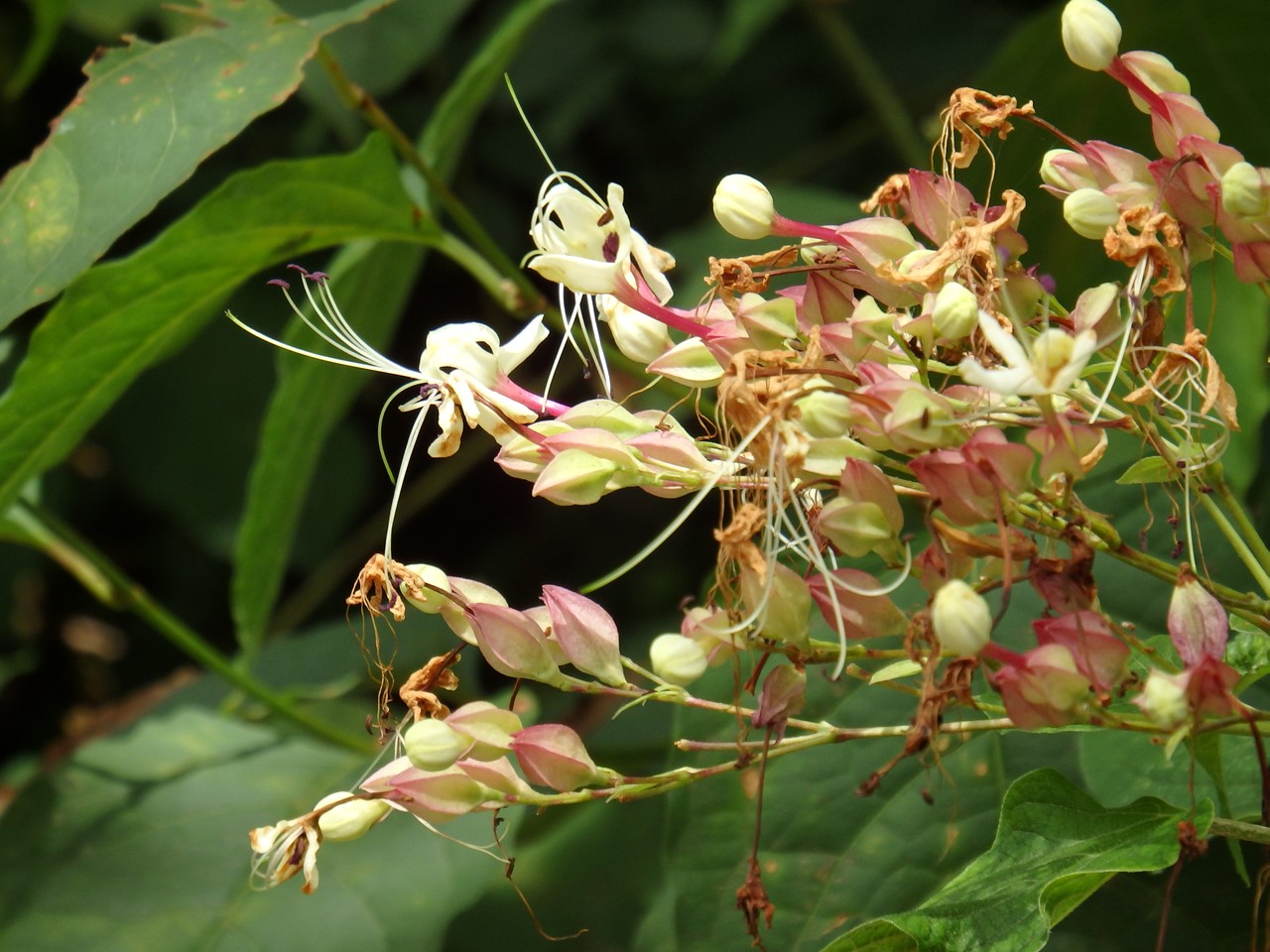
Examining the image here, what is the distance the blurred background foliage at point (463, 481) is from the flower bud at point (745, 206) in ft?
0.97

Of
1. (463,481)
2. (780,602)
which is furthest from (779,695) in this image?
(463,481)

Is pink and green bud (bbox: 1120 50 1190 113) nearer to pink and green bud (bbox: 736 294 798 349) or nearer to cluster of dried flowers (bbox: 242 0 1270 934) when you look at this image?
cluster of dried flowers (bbox: 242 0 1270 934)

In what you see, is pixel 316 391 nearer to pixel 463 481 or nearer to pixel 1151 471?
pixel 1151 471

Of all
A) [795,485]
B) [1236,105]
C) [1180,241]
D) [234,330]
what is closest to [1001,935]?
[795,485]

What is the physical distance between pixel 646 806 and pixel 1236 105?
850 mm

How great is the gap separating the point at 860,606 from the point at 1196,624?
0.42ft

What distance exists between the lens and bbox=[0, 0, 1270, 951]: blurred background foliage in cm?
104

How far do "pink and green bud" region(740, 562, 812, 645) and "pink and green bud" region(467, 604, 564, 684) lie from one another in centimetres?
10

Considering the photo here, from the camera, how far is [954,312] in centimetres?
54

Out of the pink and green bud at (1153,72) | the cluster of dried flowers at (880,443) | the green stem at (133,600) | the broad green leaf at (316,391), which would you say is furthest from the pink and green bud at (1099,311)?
the green stem at (133,600)

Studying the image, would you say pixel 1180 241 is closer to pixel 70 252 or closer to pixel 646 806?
pixel 70 252

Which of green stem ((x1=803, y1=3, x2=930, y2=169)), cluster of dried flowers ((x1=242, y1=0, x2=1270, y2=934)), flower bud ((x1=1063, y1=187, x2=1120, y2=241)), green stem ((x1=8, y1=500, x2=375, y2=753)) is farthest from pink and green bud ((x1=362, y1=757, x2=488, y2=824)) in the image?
green stem ((x1=803, y1=3, x2=930, y2=169))

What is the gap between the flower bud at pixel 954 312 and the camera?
0.53m

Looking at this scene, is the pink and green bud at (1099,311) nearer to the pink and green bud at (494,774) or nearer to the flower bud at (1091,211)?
the flower bud at (1091,211)
